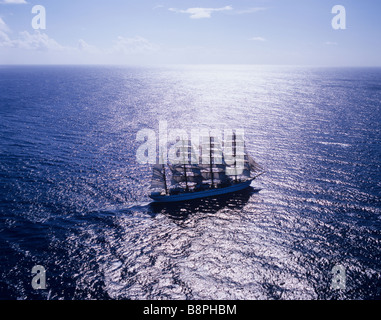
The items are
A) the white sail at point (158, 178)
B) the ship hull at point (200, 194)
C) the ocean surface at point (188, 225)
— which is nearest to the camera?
the ocean surface at point (188, 225)

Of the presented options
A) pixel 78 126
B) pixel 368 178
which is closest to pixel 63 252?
pixel 368 178

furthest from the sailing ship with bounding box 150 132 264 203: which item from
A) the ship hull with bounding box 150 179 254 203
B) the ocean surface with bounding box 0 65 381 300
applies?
the ocean surface with bounding box 0 65 381 300

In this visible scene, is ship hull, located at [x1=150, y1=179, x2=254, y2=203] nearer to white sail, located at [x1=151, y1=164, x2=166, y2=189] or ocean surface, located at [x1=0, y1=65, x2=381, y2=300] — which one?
ocean surface, located at [x1=0, y1=65, x2=381, y2=300]

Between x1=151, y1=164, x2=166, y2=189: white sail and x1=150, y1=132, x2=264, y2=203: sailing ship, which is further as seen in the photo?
x1=150, y1=132, x2=264, y2=203: sailing ship

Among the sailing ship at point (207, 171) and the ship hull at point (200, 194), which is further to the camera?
the sailing ship at point (207, 171)

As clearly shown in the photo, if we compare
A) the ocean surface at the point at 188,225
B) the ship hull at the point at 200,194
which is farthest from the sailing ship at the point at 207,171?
the ocean surface at the point at 188,225

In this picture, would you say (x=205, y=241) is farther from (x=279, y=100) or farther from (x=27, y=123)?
(x=279, y=100)

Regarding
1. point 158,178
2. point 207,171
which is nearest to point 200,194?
point 207,171

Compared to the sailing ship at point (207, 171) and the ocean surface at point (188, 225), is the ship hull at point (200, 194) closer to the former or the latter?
the sailing ship at point (207, 171)
